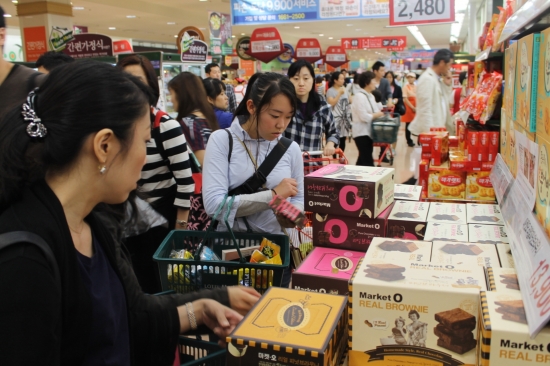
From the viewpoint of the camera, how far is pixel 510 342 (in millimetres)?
1043

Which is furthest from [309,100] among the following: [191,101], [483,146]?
[483,146]

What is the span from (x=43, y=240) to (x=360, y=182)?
129 cm

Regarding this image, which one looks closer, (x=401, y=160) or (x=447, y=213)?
(x=447, y=213)

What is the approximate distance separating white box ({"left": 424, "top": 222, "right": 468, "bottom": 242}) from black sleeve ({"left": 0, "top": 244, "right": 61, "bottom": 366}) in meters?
1.32

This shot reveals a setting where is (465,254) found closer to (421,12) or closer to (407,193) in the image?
(407,193)

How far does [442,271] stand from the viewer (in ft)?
4.46

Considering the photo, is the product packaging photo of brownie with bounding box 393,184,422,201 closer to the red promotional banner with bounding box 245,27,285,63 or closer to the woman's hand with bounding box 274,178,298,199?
the woman's hand with bounding box 274,178,298,199

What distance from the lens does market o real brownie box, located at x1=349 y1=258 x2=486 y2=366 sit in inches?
48.0

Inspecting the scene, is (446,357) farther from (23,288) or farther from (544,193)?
(23,288)

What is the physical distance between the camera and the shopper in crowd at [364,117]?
736 centimetres

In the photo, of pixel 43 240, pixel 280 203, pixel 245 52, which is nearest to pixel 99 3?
pixel 245 52

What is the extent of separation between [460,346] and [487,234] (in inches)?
29.2

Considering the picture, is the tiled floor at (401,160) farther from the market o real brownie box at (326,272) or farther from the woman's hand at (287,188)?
the market o real brownie box at (326,272)

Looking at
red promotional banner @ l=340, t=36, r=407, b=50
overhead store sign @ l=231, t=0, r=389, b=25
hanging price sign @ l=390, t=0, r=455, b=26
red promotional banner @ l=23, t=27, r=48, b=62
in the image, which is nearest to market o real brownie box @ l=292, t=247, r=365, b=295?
hanging price sign @ l=390, t=0, r=455, b=26
